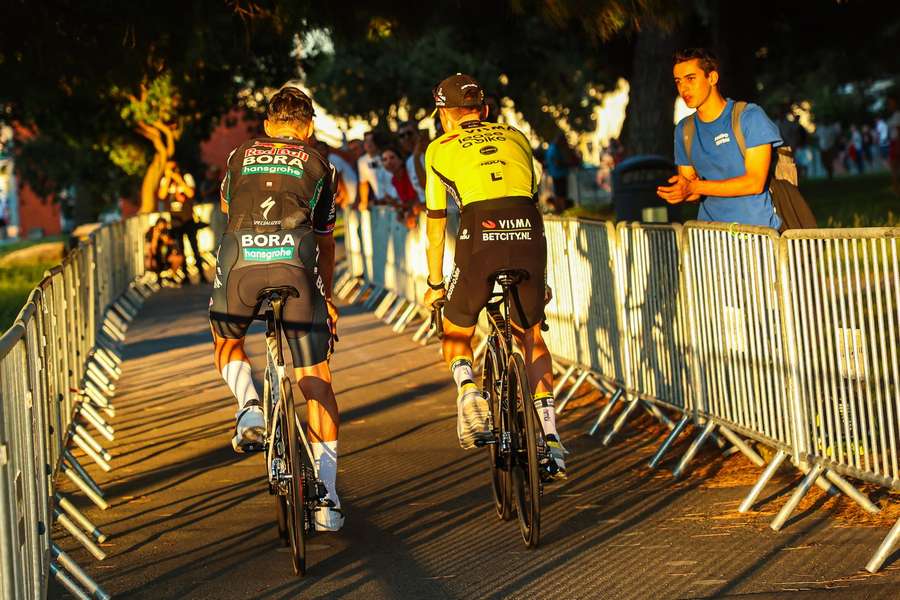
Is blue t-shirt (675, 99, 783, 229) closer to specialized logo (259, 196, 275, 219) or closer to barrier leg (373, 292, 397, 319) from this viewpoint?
specialized logo (259, 196, 275, 219)

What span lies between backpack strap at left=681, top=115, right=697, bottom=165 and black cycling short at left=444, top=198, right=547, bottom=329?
62.5 inches

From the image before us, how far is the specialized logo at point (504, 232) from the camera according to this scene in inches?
307

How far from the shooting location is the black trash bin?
20.1m

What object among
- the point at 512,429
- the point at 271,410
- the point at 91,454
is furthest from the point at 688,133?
the point at 91,454

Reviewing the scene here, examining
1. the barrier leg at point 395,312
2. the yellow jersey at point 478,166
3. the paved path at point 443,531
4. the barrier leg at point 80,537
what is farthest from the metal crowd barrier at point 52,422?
the barrier leg at point 395,312

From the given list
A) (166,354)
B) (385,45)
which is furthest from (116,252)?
(385,45)

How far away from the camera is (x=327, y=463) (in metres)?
7.69

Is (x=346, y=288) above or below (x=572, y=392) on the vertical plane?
above

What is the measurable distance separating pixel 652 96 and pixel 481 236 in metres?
16.0

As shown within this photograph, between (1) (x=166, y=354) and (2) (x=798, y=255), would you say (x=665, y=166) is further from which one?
(2) (x=798, y=255)

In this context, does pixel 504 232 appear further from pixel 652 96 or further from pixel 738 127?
pixel 652 96

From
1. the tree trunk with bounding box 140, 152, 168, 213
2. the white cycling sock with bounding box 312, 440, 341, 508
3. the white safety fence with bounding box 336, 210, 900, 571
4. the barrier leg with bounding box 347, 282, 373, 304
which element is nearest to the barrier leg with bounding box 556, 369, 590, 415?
the white safety fence with bounding box 336, 210, 900, 571

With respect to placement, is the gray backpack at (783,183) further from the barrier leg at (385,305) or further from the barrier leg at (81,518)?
the barrier leg at (385,305)

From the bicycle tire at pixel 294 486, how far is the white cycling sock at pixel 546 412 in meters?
1.16
